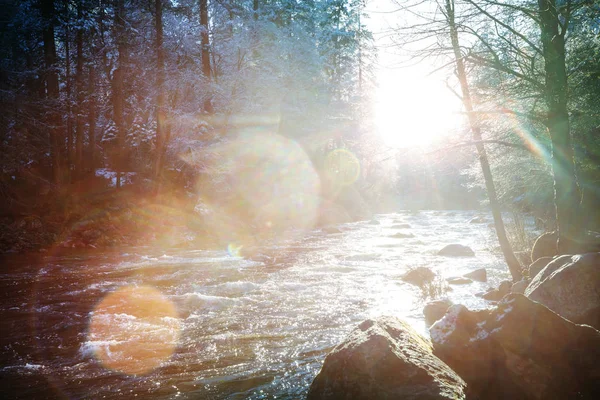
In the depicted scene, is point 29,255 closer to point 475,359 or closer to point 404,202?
point 475,359

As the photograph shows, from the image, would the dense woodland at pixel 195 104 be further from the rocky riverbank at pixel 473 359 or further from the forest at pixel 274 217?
the rocky riverbank at pixel 473 359

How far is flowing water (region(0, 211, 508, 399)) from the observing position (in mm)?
4844

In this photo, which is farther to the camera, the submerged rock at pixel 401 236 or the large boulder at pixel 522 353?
the submerged rock at pixel 401 236

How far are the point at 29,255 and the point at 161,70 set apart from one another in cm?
1027

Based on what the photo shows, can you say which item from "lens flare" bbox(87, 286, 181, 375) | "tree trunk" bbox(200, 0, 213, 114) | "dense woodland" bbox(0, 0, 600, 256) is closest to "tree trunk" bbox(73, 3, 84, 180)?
"dense woodland" bbox(0, 0, 600, 256)

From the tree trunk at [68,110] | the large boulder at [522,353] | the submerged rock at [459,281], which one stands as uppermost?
the tree trunk at [68,110]

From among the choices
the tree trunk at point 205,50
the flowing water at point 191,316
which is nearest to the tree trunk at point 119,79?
the tree trunk at point 205,50

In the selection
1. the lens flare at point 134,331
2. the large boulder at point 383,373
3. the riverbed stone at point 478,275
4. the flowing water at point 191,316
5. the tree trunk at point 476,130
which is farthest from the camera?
the riverbed stone at point 478,275

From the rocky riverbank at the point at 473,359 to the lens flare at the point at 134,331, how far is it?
2.89 m

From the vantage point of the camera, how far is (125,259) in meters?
13.9

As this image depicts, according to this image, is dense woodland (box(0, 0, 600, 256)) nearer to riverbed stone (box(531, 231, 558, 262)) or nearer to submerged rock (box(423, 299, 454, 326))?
riverbed stone (box(531, 231, 558, 262))

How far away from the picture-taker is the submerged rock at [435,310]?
23.0ft

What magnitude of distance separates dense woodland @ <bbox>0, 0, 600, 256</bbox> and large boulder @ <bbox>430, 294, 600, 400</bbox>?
3964 mm

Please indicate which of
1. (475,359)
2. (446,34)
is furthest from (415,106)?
(475,359)
